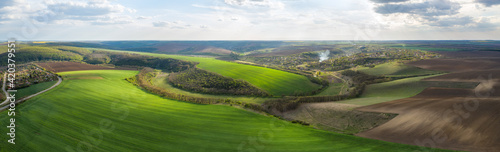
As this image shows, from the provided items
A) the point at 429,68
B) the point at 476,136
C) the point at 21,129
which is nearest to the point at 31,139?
the point at 21,129

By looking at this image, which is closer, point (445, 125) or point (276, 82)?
point (445, 125)

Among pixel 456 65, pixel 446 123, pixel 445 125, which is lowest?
pixel 445 125

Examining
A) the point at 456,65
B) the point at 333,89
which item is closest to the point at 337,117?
the point at 333,89

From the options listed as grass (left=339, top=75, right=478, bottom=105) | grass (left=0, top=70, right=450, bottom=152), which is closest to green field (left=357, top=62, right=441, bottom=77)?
grass (left=339, top=75, right=478, bottom=105)

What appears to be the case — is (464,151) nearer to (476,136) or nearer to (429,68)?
(476,136)

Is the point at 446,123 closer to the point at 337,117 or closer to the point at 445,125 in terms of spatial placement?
the point at 445,125

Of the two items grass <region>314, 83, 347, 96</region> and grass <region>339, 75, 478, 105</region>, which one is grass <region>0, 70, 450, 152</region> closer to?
grass <region>339, 75, 478, 105</region>
